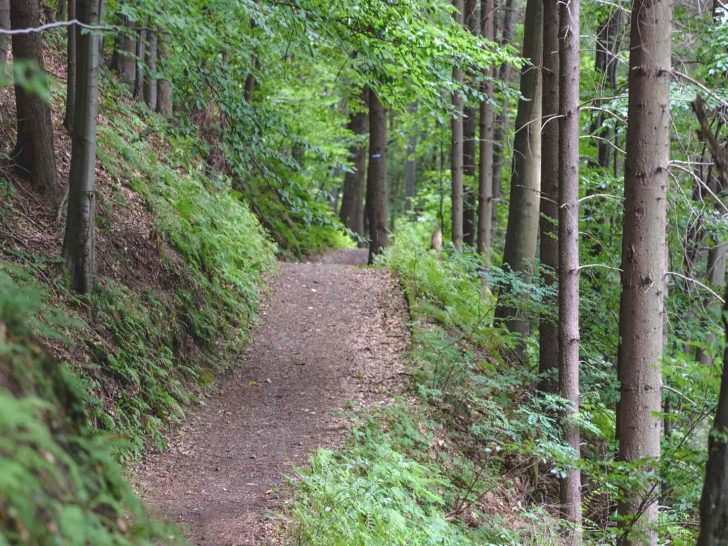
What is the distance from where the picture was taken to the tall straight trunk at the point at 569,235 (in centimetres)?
739

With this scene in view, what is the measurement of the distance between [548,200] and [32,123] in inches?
260

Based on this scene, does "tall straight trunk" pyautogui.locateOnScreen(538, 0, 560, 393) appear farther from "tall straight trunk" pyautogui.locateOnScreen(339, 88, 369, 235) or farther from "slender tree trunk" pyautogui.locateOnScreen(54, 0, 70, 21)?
"tall straight trunk" pyautogui.locateOnScreen(339, 88, 369, 235)

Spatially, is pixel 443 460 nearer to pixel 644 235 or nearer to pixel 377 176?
pixel 644 235

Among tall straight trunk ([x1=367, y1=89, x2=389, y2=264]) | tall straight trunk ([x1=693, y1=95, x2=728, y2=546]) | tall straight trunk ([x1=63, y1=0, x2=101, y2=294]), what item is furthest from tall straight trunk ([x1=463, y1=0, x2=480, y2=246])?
tall straight trunk ([x1=693, y1=95, x2=728, y2=546])

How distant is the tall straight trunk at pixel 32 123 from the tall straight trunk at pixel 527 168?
6823 millimetres

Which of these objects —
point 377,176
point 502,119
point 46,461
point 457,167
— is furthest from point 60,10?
point 502,119

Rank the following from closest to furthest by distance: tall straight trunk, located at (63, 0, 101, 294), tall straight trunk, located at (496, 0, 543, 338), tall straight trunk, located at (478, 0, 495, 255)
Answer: tall straight trunk, located at (63, 0, 101, 294) < tall straight trunk, located at (496, 0, 543, 338) < tall straight trunk, located at (478, 0, 495, 255)

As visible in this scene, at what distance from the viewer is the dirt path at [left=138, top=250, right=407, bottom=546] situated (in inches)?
240

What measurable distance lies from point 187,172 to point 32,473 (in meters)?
12.5

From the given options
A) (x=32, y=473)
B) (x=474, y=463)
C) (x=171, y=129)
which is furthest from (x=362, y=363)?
(x=32, y=473)

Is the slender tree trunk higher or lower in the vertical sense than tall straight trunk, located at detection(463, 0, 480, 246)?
higher

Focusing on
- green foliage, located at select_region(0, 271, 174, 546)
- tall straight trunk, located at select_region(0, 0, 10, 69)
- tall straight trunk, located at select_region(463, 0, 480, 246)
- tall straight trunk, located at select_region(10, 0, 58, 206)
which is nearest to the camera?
green foliage, located at select_region(0, 271, 174, 546)

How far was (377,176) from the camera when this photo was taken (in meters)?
16.4

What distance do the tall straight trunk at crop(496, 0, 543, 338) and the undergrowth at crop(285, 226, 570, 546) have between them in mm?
843
